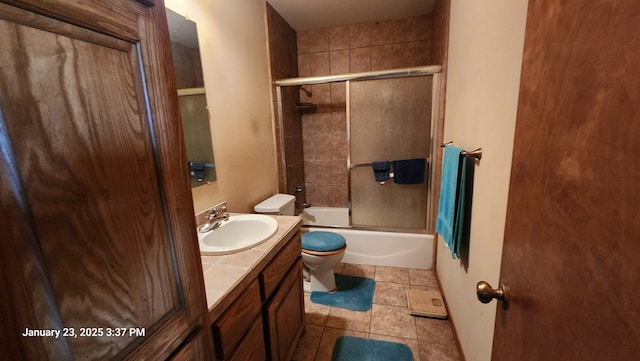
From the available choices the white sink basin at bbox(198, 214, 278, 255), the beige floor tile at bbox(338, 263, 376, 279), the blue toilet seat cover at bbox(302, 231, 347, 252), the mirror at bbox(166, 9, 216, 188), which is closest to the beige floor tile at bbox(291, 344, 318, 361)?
the blue toilet seat cover at bbox(302, 231, 347, 252)

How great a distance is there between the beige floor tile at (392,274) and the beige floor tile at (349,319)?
1.56ft

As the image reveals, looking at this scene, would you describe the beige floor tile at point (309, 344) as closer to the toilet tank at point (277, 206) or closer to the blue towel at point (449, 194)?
the toilet tank at point (277, 206)

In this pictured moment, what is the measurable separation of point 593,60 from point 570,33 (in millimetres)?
83

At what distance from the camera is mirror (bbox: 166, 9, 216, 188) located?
131cm

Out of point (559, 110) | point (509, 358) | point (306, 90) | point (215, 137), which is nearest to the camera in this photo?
point (559, 110)

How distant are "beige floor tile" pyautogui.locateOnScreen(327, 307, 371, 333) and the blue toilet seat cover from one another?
0.47 metres

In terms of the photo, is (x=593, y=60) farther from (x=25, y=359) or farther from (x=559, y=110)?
(x=25, y=359)

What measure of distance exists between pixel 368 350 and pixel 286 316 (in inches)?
24.6

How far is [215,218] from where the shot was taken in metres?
1.47

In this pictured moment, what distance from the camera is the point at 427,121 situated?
2.23 m

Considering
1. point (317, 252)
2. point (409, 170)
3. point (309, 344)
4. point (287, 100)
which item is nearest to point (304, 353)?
point (309, 344)

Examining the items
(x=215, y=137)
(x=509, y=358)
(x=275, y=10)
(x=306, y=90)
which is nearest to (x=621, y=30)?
(x=509, y=358)

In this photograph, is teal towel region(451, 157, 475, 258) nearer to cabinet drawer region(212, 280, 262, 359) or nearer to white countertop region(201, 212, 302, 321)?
white countertop region(201, 212, 302, 321)

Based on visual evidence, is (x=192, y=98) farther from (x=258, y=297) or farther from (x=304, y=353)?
(x=304, y=353)
